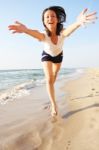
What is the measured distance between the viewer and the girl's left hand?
424cm

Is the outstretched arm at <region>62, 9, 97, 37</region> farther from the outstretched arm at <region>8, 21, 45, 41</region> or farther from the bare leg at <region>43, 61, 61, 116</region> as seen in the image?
the bare leg at <region>43, 61, 61, 116</region>

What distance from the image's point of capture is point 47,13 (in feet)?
15.7

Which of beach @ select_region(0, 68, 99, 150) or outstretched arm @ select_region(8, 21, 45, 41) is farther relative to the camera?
outstretched arm @ select_region(8, 21, 45, 41)

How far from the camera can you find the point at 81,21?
4469 mm

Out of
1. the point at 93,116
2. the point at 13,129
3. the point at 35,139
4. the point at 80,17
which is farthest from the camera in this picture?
the point at 80,17

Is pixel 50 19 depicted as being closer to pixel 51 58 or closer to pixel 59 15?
pixel 59 15

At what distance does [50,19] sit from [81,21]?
0.63m

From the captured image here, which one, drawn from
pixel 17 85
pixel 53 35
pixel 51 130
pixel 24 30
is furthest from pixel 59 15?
pixel 17 85

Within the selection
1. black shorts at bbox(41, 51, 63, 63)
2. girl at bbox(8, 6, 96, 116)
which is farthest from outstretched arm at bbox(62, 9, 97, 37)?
black shorts at bbox(41, 51, 63, 63)

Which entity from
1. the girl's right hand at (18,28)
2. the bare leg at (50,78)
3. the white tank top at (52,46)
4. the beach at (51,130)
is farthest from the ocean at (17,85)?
the girl's right hand at (18,28)

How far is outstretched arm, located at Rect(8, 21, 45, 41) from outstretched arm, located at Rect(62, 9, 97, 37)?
1.69ft

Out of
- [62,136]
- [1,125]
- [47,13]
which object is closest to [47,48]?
[47,13]

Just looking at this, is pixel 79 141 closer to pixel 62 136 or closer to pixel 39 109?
pixel 62 136

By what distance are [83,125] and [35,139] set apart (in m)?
0.82
